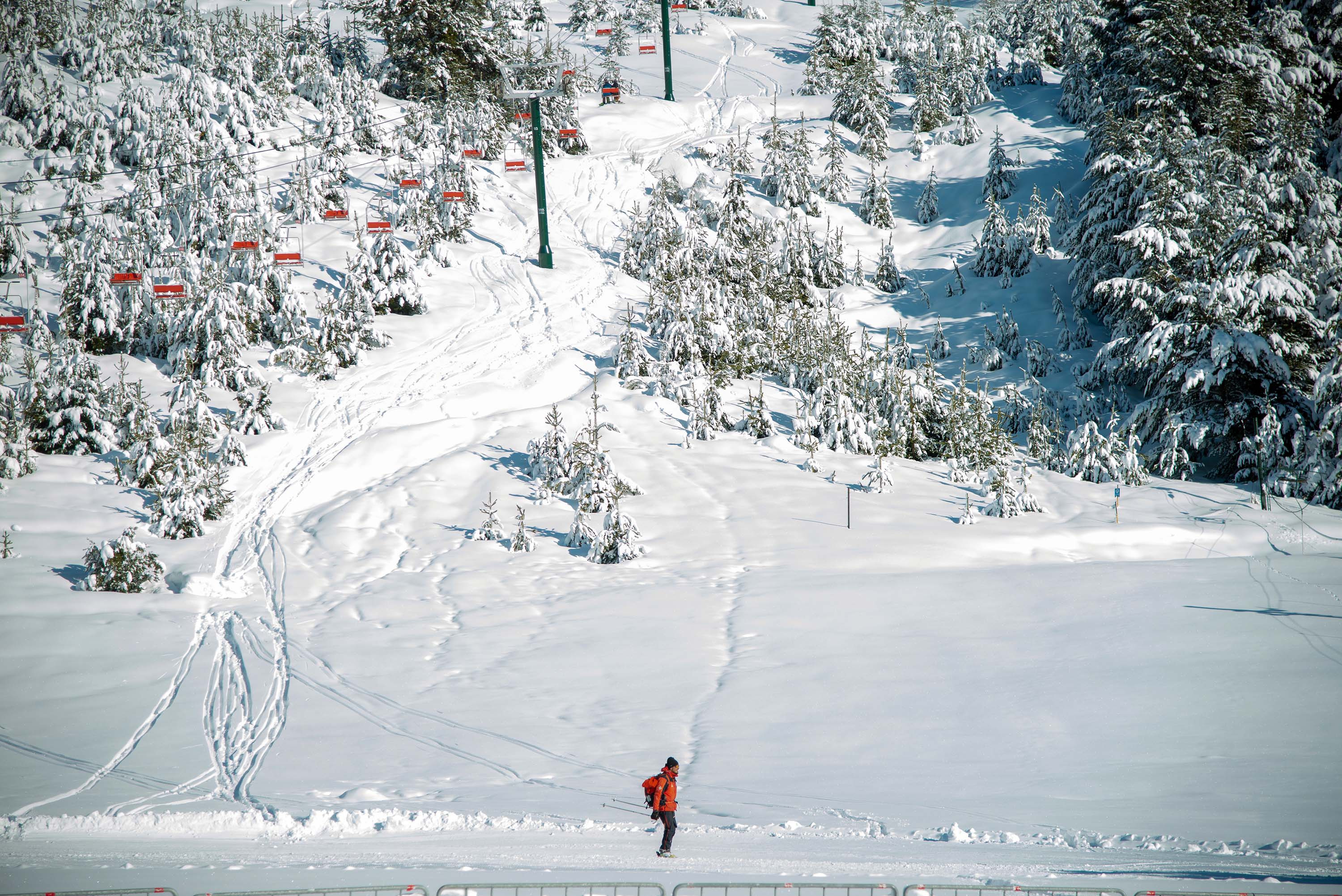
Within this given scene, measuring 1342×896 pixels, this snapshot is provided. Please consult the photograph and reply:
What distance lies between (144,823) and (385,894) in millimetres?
2924

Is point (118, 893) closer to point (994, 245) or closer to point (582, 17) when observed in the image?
point (994, 245)

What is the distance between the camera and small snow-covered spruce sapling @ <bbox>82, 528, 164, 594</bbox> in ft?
46.4

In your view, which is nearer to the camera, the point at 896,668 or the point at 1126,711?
the point at 1126,711

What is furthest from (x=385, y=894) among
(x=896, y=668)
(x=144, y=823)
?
(x=896, y=668)

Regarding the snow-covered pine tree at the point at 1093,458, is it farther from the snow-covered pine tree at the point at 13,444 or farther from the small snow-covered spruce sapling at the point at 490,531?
the snow-covered pine tree at the point at 13,444

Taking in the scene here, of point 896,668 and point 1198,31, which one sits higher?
point 1198,31

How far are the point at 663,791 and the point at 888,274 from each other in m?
25.2

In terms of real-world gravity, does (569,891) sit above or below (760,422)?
above

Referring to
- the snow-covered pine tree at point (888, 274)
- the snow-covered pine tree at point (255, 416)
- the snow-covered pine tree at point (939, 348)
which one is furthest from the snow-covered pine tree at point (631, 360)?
the snow-covered pine tree at point (888, 274)

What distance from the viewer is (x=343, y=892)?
6.28 m

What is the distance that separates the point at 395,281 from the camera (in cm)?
2481

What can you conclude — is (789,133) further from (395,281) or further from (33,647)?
(33,647)

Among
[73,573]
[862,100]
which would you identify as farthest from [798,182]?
[73,573]

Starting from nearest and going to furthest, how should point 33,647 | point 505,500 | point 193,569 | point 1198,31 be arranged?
point 33,647 → point 193,569 → point 505,500 → point 1198,31
